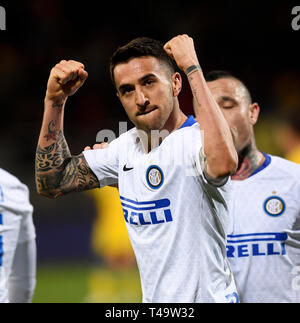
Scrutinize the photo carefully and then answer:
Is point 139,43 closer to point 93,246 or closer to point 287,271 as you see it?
point 287,271

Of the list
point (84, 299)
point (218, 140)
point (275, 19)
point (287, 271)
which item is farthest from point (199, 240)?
point (275, 19)

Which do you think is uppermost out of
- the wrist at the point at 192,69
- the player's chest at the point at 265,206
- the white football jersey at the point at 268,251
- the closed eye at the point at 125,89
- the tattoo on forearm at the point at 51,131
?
the wrist at the point at 192,69

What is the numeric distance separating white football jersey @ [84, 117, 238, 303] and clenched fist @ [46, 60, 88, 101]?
61 centimetres

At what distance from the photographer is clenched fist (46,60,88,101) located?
104 inches

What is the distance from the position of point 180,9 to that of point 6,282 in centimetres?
673

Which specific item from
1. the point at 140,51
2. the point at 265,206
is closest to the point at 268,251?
the point at 265,206

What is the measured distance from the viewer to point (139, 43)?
2.68 m

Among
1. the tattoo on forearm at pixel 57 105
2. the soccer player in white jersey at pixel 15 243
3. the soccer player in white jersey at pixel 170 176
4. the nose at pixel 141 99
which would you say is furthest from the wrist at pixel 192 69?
the soccer player in white jersey at pixel 15 243

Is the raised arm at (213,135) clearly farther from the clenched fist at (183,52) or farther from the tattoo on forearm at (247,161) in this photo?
the tattoo on forearm at (247,161)

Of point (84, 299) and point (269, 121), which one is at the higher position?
point (269, 121)

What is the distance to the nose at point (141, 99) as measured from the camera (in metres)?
2.52

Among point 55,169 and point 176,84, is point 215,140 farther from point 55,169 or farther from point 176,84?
point 55,169

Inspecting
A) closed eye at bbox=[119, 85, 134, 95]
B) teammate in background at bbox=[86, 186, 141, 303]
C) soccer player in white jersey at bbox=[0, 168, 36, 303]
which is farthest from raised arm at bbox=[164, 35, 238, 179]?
teammate in background at bbox=[86, 186, 141, 303]

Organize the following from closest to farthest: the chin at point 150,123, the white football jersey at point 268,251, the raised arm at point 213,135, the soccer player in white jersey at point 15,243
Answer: the raised arm at point 213,135
the chin at point 150,123
the soccer player in white jersey at point 15,243
the white football jersey at point 268,251
